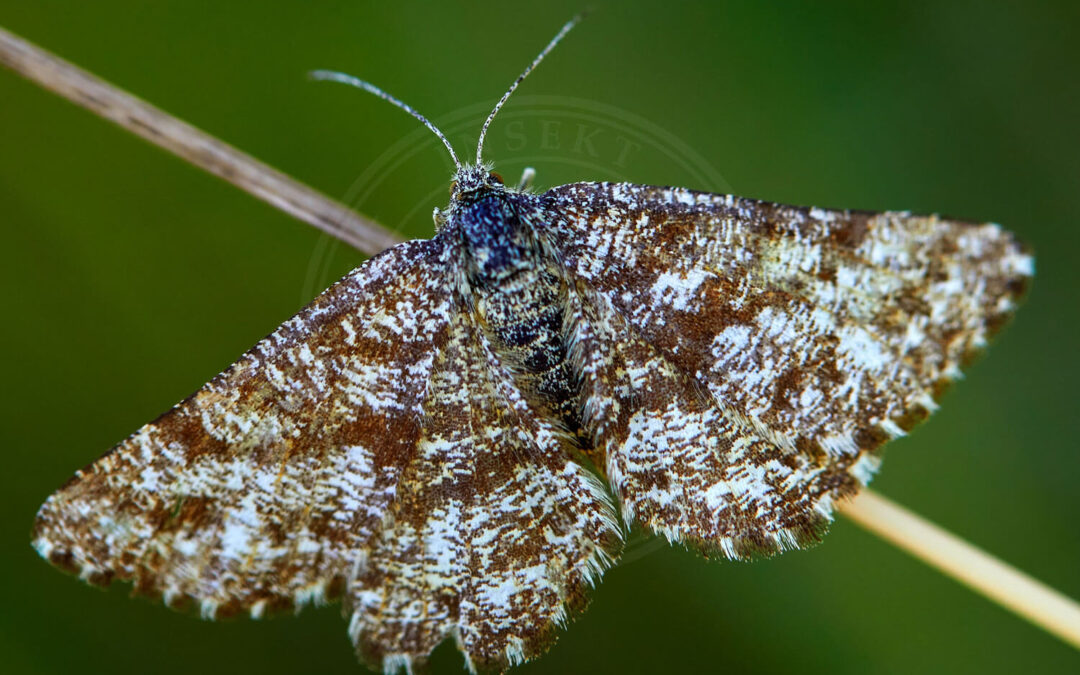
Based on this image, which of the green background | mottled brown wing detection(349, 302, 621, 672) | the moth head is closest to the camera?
mottled brown wing detection(349, 302, 621, 672)

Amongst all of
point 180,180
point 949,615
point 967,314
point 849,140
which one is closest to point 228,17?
point 180,180

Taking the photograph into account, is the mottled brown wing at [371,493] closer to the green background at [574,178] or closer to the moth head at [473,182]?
the moth head at [473,182]

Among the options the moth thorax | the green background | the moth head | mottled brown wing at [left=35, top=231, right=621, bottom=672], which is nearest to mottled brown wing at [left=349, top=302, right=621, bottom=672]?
mottled brown wing at [left=35, top=231, right=621, bottom=672]

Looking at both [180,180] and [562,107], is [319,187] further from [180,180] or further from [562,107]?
[562,107]

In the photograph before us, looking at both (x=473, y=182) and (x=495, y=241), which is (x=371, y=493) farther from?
(x=473, y=182)

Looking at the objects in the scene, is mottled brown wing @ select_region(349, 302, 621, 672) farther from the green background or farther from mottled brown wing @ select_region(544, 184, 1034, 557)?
the green background

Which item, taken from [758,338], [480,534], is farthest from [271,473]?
[758,338]

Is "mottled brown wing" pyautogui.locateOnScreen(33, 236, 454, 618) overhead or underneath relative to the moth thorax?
underneath
